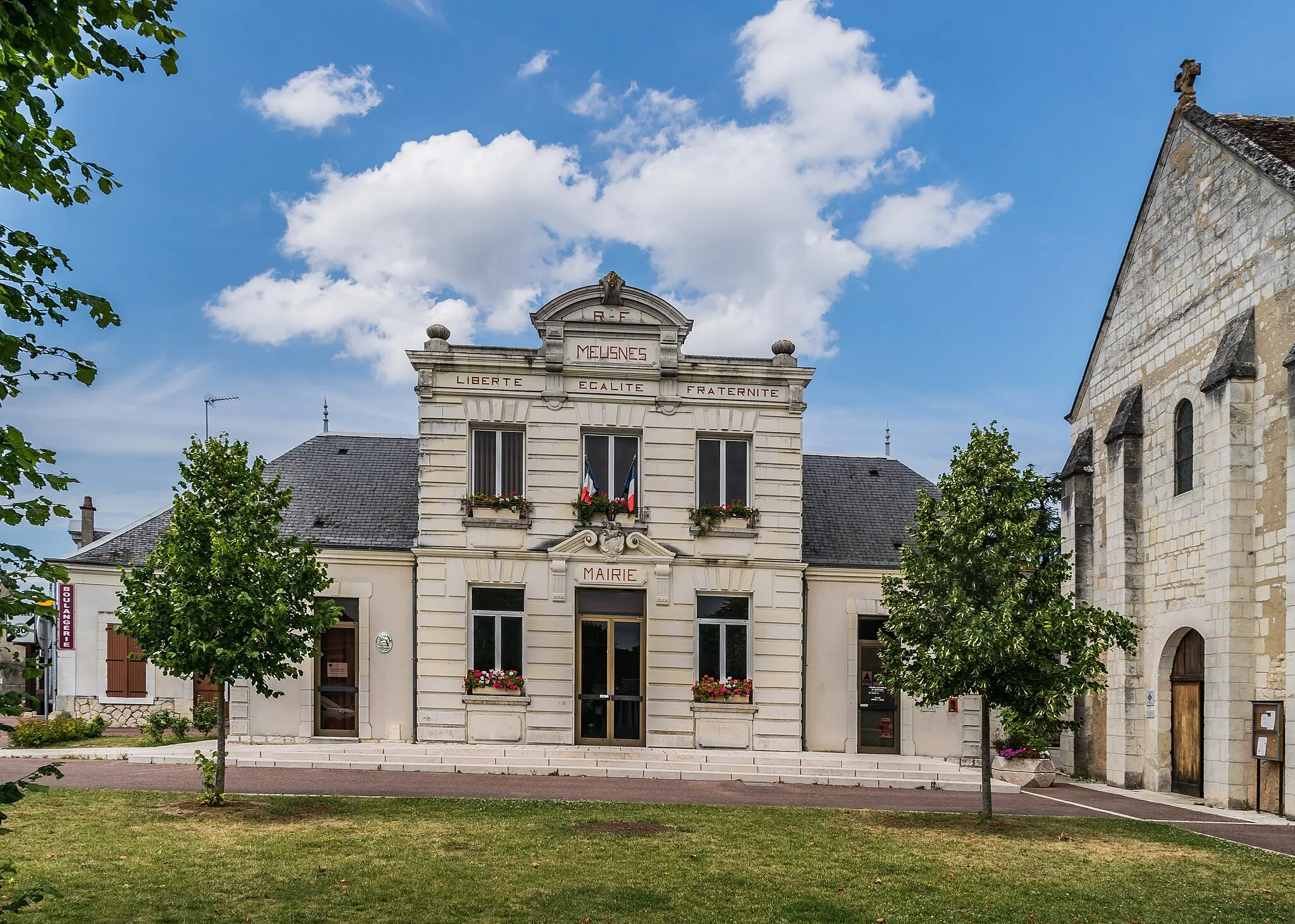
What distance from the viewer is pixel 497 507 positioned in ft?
70.4

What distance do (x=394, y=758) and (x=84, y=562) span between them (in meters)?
10.0

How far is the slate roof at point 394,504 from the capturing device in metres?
22.5

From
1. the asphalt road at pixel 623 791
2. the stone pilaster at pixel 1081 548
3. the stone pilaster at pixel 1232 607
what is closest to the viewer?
the asphalt road at pixel 623 791

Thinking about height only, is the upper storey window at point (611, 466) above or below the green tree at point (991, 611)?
above

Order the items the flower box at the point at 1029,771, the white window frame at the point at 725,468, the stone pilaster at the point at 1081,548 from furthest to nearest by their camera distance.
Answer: the white window frame at the point at 725,468
the stone pilaster at the point at 1081,548
the flower box at the point at 1029,771

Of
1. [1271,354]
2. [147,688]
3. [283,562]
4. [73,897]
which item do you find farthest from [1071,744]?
[147,688]

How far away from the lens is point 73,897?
887cm

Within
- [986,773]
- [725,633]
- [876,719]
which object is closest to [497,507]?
[725,633]

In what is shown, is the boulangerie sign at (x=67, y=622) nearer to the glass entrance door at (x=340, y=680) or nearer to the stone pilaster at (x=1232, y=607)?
the glass entrance door at (x=340, y=680)

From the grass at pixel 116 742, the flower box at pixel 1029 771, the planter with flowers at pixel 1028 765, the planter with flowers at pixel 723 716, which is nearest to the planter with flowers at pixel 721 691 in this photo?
the planter with flowers at pixel 723 716

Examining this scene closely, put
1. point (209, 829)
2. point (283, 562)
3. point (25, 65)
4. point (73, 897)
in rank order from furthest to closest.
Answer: point (283, 562) < point (209, 829) < point (73, 897) < point (25, 65)

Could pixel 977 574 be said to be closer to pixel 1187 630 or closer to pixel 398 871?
pixel 1187 630

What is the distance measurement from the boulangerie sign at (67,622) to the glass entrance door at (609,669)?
460 inches

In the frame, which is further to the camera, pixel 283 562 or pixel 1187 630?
pixel 1187 630
